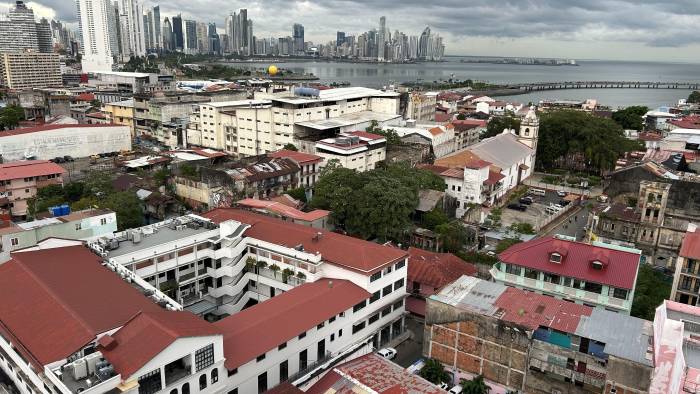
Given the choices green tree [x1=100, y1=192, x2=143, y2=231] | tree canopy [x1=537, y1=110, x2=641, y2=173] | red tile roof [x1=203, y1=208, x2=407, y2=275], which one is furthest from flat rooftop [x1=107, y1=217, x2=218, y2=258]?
tree canopy [x1=537, y1=110, x2=641, y2=173]

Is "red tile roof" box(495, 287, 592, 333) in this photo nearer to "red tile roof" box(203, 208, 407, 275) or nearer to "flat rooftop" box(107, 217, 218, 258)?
"red tile roof" box(203, 208, 407, 275)

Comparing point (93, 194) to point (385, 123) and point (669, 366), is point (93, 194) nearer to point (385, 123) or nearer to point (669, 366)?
point (385, 123)

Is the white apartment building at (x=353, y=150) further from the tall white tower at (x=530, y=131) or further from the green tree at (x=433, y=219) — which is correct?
the tall white tower at (x=530, y=131)

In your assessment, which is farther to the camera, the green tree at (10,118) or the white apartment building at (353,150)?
the green tree at (10,118)

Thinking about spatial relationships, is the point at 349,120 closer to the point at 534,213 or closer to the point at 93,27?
the point at 534,213

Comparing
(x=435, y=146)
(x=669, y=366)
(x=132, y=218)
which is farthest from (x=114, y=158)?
(x=669, y=366)

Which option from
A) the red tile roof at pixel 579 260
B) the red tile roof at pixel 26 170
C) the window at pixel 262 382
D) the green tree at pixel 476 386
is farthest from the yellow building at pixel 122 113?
the green tree at pixel 476 386

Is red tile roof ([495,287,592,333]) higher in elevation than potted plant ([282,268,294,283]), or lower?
higher
